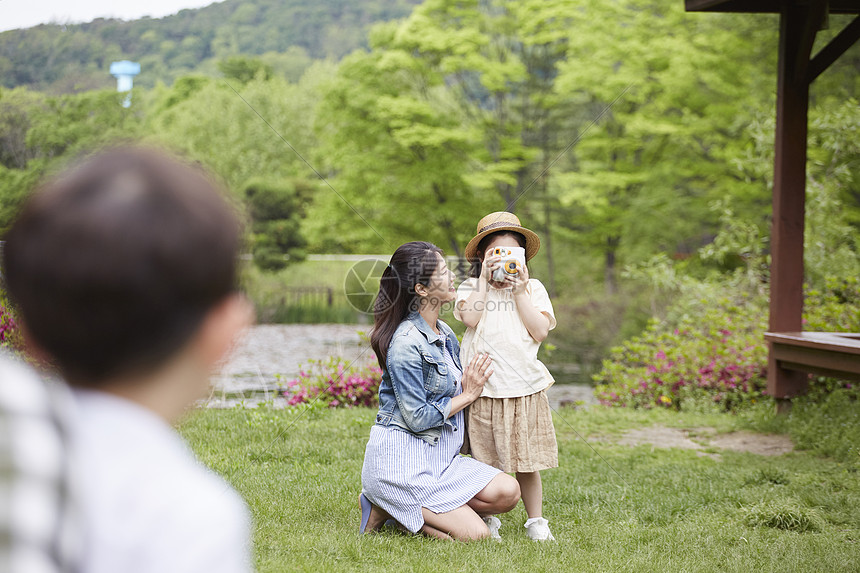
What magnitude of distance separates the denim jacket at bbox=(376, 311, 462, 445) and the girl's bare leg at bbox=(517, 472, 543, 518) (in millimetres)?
433

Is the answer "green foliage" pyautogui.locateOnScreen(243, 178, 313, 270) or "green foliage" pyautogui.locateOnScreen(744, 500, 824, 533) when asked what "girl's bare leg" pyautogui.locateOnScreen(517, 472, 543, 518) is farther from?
"green foliage" pyautogui.locateOnScreen(243, 178, 313, 270)

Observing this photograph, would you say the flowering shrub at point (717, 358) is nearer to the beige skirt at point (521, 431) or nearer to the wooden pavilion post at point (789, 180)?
the wooden pavilion post at point (789, 180)

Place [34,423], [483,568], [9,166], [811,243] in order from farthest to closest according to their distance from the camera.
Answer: [9,166] → [811,243] → [483,568] → [34,423]

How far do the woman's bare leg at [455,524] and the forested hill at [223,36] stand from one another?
745 inches

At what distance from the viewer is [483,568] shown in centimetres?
279

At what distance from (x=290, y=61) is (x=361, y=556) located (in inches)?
1433

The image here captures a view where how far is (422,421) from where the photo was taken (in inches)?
Result: 120

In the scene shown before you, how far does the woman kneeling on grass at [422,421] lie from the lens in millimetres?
3055

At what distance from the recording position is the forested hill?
22.8m

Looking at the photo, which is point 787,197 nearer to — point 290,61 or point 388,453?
point 388,453

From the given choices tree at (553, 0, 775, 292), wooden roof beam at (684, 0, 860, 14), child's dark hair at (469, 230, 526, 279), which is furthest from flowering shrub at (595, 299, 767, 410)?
tree at (553, 0, 775, 292)

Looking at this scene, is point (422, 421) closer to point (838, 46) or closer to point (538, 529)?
point (538, 529)

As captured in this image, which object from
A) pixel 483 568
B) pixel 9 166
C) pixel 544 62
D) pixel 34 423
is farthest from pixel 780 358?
pixel 544 62

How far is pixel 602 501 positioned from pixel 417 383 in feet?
4.80
